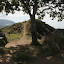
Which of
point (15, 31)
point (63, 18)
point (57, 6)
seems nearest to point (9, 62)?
point (57, 6)

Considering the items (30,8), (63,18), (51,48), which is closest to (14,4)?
(30,8)

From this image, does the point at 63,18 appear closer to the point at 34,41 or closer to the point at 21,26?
the point at 34,41

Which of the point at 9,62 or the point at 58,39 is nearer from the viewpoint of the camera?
the point at 9,62

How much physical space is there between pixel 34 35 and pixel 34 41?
95 cm

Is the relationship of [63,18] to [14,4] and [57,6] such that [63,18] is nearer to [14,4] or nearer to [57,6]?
[57,6]

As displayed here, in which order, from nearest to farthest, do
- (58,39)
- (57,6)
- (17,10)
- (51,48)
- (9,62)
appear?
(9,62) < (51,48) < (58,39) < (57,6) < (17,10)

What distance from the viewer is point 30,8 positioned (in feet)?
51.6

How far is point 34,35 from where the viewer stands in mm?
15586

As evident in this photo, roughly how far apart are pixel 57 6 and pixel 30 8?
4.18m

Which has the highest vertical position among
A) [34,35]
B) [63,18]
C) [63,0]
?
[63,0]

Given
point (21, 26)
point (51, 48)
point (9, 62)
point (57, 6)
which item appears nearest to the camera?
point (9, 62)

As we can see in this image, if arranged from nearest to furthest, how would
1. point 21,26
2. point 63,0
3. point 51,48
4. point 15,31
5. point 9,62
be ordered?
1. point 9,62
2. point 51,48
3. point 63,0
4. point 15,31
5. point 21,26

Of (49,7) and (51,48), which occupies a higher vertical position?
(49,7)

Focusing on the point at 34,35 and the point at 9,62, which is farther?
the point at 34,35
